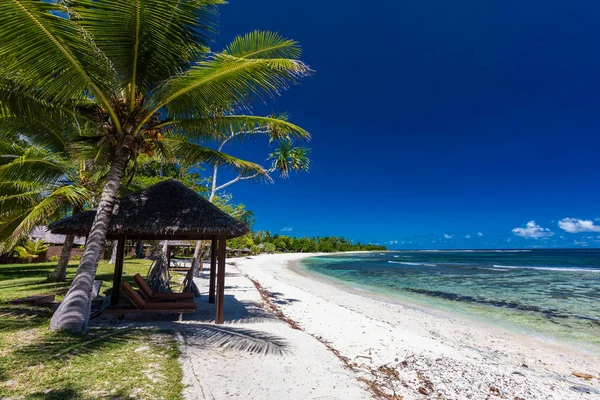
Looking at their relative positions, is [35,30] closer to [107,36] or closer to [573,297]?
[107,36]

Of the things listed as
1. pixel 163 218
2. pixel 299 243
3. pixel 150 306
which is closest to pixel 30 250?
pixel 150 306

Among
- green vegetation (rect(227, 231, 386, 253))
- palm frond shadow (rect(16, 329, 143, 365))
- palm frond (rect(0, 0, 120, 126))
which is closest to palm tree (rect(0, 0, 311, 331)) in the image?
palm frond (rect(0, 0, 120, 126))

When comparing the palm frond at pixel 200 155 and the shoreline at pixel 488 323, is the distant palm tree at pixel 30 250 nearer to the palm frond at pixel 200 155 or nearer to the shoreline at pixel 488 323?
the palm frond at pixel 200 155

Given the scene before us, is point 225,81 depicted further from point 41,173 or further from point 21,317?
point 41,173

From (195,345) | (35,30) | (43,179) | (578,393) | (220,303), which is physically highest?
(35,30)

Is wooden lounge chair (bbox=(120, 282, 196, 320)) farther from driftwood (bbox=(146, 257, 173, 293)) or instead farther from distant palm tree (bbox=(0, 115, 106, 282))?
distant palm tree (bbox=(0, 115, 106, 282))

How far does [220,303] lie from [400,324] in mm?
5045

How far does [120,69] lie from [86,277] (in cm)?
317

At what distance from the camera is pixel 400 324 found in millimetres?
8312

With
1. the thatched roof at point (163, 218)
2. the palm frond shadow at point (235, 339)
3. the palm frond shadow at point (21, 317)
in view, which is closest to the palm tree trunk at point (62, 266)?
the palm frond shadow at point (21, 317)

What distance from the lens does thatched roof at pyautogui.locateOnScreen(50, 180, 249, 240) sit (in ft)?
18.7

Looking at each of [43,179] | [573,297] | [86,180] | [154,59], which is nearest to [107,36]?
[154,59]

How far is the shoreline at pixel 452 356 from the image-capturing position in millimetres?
4219

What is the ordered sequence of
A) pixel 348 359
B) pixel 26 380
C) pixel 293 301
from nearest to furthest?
pixel 26 380 → pixel 348 359 → pixel 293 301
